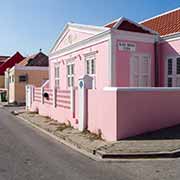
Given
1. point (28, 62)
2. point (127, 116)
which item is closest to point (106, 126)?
point (127, 116)

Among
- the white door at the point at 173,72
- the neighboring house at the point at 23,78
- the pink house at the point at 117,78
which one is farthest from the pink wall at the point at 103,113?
the neighboring house at the point at 23,78

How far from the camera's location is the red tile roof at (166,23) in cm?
1507

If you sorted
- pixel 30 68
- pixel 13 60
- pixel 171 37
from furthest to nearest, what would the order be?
pixel 13 60, pixel 30 68, pixel 171 37

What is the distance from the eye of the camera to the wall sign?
45.2 feet

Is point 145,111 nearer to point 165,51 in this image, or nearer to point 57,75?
point 165,51

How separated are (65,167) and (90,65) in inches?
368

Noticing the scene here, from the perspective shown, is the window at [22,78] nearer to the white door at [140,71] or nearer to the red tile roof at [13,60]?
the white door at [140,71]

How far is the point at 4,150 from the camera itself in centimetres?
869

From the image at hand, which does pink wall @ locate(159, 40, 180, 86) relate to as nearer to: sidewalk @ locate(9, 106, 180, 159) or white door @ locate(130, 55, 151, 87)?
white door @ locate(130, 55, 151, 87)

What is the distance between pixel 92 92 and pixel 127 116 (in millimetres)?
1896

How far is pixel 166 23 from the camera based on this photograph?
16.5m

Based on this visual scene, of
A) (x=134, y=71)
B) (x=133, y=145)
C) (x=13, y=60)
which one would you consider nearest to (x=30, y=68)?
(x=134, y=71)

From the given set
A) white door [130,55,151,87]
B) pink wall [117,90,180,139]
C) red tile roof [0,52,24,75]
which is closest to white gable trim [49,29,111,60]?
white door [130,55,151,87]

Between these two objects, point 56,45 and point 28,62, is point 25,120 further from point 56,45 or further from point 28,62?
point 28,62
